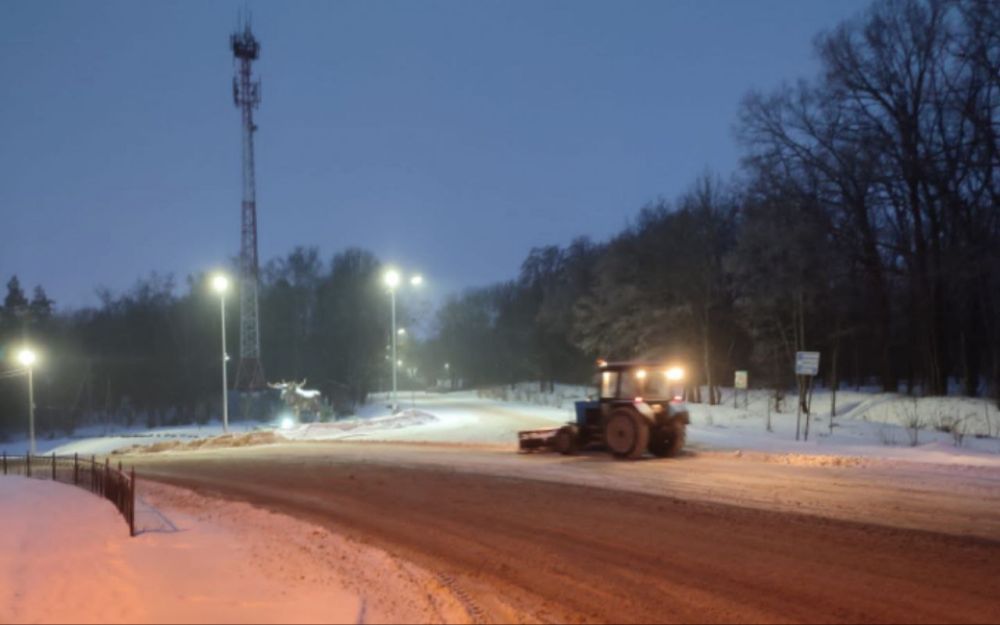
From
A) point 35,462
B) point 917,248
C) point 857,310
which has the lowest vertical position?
point 35,462

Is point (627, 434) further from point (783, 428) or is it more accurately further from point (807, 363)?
point (783, 428)

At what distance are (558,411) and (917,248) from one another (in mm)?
21094

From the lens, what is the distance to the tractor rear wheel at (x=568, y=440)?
2528 centimetres

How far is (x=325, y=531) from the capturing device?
45.7 ft

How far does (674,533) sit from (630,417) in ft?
35.3

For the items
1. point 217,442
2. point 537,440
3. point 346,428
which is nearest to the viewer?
point 537,440

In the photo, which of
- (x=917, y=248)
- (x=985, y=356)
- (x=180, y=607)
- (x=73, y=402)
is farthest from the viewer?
(x=73, y=402)

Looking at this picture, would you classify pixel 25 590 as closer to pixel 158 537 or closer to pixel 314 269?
pixel 158 537

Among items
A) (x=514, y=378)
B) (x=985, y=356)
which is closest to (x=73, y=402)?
(x=514, y=378)

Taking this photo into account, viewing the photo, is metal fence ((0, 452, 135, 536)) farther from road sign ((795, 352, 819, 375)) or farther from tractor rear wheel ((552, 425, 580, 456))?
road sign ((795, 352, 819, 375))

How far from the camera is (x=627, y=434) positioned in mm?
23625

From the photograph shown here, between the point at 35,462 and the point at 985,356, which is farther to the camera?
the point at 985,356

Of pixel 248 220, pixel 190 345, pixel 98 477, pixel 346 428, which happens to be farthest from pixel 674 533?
pixel 190 345

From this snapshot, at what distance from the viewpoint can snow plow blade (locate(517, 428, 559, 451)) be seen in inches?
1024
